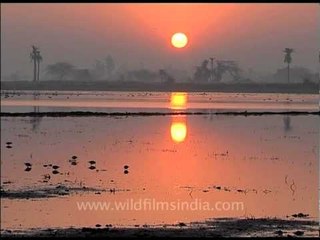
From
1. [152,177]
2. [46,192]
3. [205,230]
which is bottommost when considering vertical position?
[205,230]

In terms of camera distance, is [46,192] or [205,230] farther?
[46,192]

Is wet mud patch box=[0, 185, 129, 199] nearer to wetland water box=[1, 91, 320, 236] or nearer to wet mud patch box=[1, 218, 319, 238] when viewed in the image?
wetland water box=[1, 91, 320, 236]

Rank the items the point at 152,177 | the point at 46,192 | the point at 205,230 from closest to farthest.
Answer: the point at 205,230 < the point at 46,192 < the point at 152,177

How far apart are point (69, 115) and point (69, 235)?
37.8 metres

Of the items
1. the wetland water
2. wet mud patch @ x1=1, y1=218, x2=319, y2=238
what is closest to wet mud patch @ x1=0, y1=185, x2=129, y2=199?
the wetland water

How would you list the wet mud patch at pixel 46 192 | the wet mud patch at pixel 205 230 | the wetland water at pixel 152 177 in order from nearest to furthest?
1. the wet mud patch at pixel 205 230
2. the wetland water at pixel 152 177
3. the wet mud patch at pixel 46 192

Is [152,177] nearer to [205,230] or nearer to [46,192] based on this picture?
[46,192]

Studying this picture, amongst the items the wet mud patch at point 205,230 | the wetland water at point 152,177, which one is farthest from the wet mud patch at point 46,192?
the wet mud patch at point 205,230

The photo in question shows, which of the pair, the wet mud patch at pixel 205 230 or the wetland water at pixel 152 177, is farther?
the wetland water at pixel 152 177

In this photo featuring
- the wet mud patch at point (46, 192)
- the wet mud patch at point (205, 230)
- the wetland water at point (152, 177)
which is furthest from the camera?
the wet mud patch at point (46, 192)

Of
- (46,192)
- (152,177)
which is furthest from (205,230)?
(152,177)

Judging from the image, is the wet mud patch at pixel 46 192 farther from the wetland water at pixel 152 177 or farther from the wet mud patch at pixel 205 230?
the wet mud patch at pixel 205 230

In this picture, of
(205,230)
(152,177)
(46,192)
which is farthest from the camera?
(152,177)

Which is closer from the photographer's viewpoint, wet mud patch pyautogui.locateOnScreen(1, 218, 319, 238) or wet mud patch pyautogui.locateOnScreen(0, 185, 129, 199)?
wet mud patch pyautogui.locateOnScreen(1, 218, 319, 238)
